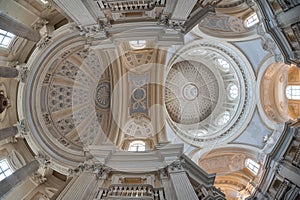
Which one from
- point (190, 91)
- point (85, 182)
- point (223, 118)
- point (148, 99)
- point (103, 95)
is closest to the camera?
point (85, 182)

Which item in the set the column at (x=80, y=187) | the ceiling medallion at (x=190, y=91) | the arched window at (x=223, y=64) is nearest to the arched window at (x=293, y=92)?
the arched window at (x=223, y=64)

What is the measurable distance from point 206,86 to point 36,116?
1386 cm

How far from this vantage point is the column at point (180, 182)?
421 inches

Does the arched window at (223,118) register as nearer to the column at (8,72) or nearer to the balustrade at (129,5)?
the balustrade at (129,5)

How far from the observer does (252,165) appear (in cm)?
1709

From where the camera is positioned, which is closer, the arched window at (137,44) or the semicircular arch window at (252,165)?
the semicircular arch window at (252,165)

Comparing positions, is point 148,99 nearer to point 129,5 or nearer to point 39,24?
point 129,5

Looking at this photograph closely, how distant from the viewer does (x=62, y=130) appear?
1767 centimetres

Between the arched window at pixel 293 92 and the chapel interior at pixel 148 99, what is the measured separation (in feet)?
0.20

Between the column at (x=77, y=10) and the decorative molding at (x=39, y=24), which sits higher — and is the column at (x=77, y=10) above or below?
below

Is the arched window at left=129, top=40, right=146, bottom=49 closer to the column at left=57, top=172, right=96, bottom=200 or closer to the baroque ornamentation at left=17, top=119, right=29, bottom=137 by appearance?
the baroque ornamentation at left=17, top=119, right=29, bottom=137

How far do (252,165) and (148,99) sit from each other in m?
8.50

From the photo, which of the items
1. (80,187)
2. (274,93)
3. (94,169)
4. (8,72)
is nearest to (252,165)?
(274,93)

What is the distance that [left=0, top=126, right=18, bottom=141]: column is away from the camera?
501 inches
